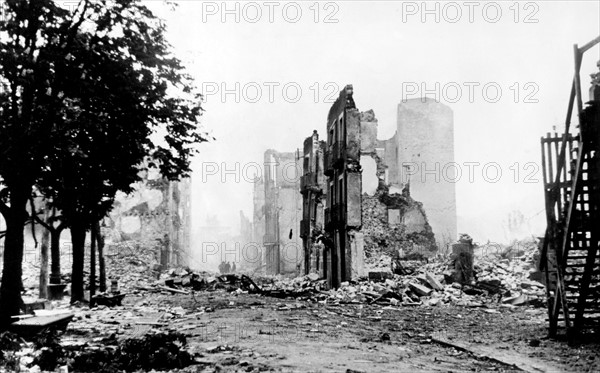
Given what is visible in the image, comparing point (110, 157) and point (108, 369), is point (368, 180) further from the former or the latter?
point (108, 369)

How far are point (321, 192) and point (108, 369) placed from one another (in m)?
29.7

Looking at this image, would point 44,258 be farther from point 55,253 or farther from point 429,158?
point 429,158

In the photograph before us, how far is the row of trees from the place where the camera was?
423 inches

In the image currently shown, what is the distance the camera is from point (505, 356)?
845 centimetres

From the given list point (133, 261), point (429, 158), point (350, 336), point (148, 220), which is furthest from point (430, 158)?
point (350, 336)

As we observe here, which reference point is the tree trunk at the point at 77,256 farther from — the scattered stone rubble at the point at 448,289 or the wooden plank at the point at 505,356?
the wooden plank at the point at 505,356

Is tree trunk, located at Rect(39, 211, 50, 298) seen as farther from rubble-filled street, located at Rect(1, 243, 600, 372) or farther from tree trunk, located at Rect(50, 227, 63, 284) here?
rubble-filled street, located at Rect(1, 243, 600, 372)

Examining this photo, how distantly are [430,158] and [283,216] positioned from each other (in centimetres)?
1637

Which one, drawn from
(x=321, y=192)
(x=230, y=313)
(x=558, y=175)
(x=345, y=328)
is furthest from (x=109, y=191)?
(x=321, y=192)

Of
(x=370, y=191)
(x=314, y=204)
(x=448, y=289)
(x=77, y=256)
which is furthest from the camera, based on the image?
(x=370, y=191)

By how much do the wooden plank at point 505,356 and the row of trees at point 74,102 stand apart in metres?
7.74

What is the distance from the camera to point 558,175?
395 inches

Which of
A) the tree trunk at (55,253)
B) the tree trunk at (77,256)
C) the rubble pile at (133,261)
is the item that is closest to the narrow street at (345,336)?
the tree trunk at (77,256)

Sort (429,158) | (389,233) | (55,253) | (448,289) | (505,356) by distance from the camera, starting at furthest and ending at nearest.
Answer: (429,158)
(389,233)
(448,289)
(55,253)
(505,356)
